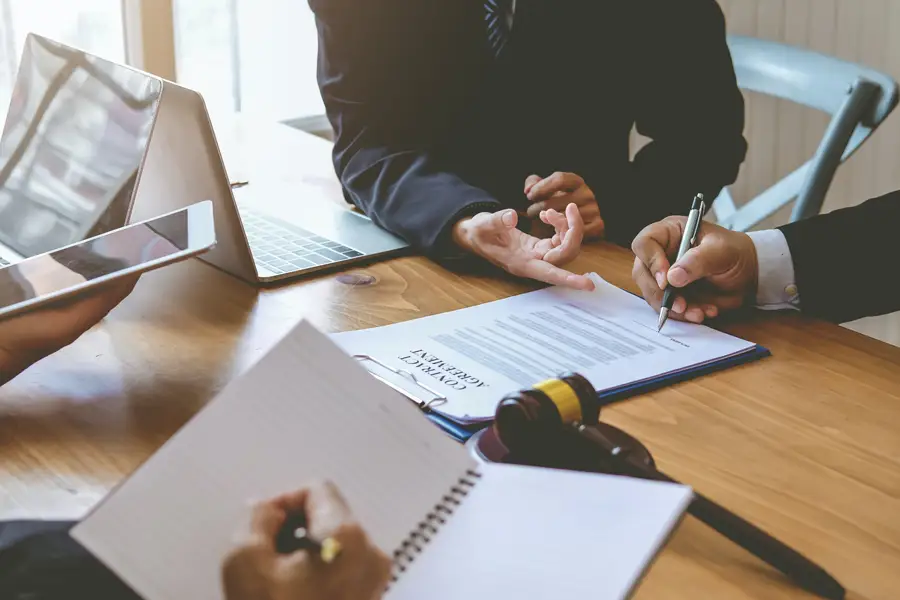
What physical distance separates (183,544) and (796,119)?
2.09 m

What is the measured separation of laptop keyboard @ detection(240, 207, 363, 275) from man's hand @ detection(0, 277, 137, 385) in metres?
0.25

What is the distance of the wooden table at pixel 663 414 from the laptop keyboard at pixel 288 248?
40 millimetres

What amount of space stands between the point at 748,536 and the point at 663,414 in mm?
198

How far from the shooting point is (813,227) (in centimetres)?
111

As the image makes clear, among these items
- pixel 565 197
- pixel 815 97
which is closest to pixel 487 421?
pixel 565 197

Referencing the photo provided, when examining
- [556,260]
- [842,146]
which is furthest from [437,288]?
[842,146]

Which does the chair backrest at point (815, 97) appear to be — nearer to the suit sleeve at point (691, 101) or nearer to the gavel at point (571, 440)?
the suit sleeve at point (691, 101)

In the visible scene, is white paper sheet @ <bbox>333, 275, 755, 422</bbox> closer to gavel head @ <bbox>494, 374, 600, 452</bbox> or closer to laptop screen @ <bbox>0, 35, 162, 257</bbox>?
gavel head @ <bbox>494, 374, 600, 452</bbox>

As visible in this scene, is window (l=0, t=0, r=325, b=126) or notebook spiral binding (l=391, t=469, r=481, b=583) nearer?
notebook spiral binding (l=391, t=469, r=481, b=583)

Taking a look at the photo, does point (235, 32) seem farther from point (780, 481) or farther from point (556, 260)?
point (780, 481)

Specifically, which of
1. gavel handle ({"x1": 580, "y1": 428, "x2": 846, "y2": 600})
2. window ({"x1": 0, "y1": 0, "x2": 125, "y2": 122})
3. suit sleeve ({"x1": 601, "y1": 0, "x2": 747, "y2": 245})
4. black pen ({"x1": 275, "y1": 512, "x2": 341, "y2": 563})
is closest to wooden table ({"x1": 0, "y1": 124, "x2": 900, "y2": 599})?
gavel handle ({"x1": 580, "y1": 428, "x2": 846, "y2": 600})

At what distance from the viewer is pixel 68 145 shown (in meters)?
1.08

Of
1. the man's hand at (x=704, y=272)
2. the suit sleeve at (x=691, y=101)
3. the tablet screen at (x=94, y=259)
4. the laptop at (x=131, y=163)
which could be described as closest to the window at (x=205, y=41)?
the laptop at (x=131, y=163)

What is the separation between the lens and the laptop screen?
99cm
